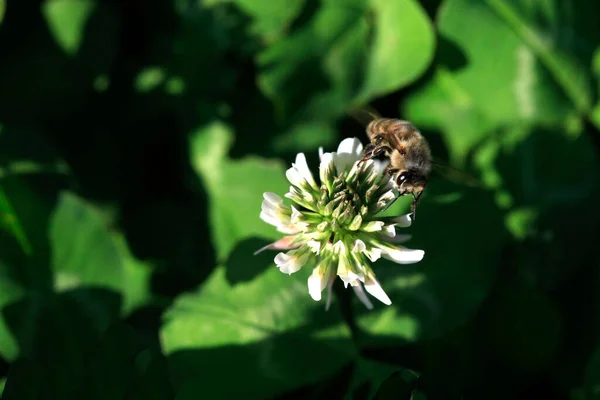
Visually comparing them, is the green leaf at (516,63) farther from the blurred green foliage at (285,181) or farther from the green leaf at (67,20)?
the green leaf at (67,20)

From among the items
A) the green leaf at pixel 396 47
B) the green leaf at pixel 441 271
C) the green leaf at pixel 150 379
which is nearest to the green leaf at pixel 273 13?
the green leaf at pixel 396 47

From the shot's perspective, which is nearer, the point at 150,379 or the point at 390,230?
the point at 390,230

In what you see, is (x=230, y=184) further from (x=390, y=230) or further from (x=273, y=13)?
(x=390, y=230)

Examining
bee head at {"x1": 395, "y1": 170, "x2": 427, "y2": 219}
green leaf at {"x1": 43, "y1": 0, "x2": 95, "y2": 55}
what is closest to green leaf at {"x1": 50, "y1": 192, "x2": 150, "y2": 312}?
green leaf at {"x1": 43, "y1": 0, "x2": 95, "y2": 55}

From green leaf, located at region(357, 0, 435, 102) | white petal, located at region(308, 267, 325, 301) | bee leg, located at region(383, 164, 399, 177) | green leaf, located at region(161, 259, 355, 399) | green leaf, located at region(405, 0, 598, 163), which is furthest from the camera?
green leaf, located at region(405, 0, 598, 163)

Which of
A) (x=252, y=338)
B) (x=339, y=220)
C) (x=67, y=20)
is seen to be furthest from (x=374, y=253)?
(x=67, y=20)

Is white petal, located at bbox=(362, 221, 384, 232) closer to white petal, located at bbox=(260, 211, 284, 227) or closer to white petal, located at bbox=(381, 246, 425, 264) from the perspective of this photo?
white petal, located at bbox=(381, 246, 425, 264)
